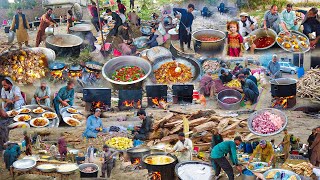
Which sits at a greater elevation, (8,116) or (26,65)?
(26,65)

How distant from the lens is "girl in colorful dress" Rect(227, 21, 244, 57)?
476 inches

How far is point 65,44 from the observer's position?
486 inches

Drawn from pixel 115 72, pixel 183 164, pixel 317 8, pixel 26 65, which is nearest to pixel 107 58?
pixel 115 72

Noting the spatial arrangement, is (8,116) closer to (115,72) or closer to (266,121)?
(115,72)

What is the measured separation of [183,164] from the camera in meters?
11.9

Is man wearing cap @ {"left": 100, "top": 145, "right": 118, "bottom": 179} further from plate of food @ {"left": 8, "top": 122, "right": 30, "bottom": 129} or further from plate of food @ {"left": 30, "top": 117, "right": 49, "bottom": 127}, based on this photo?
plate of food @ {"left": 8, "top": 122, "right": 30, "bottom": 129}

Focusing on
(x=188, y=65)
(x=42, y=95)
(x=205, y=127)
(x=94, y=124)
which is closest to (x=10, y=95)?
(x=42, y=95)

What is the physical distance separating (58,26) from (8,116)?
1.71 m

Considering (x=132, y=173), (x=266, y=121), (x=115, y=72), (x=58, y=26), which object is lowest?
(x=132, y=173)

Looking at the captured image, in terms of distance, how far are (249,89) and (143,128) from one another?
184cm

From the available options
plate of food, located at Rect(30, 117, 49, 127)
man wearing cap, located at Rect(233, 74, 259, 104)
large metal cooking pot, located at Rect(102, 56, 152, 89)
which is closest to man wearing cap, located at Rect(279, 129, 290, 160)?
man wearing cap, located at Rect(233, 74, 259, 104)

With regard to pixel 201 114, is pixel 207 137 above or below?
below

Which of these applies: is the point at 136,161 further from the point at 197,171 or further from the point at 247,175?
the point at 247,175

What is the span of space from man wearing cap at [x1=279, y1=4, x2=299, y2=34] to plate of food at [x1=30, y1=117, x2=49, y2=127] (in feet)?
13.7
